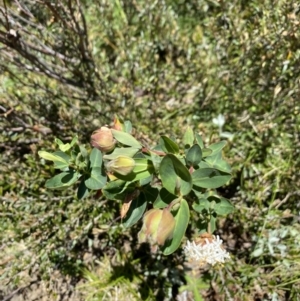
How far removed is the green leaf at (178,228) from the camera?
1119mm

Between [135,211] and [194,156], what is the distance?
26 cm

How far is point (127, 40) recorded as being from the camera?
2527 mm

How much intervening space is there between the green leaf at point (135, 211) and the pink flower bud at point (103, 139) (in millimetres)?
195

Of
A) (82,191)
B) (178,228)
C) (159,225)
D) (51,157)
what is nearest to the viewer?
(159,225)

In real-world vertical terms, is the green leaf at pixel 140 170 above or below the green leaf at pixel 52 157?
below

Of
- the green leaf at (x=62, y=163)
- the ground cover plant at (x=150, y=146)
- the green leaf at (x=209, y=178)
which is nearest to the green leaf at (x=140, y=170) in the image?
the green leaf at (x=209, y=178)

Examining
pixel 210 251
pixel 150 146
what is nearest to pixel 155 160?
pixel 210 251

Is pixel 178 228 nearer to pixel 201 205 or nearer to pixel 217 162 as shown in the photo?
pixel 201 205

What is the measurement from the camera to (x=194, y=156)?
1.17 metres

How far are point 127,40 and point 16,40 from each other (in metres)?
0.81

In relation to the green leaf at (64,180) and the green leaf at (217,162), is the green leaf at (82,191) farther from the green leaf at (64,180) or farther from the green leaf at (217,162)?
the green leaf at (217,162)

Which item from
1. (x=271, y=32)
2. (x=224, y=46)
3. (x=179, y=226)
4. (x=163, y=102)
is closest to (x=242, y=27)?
(x=224, y=46)

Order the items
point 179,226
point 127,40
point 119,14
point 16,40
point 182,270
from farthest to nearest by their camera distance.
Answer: point 119,14 → point 127,40 → point 182,270 → point 16,40 → point 179,226

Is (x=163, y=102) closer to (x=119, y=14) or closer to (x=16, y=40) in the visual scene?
(x=119, y=14)
